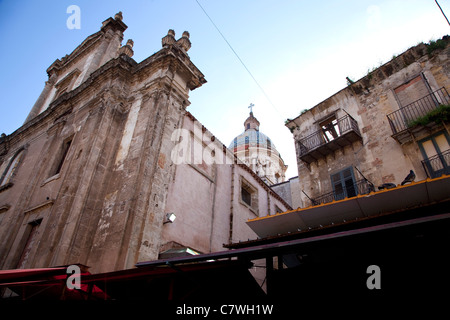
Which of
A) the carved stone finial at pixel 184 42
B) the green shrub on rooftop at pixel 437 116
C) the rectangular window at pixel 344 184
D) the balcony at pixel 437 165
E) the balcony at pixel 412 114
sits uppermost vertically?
the carved stone finial at pixel 184 42

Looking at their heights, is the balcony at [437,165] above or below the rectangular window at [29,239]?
above

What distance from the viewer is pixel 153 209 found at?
29.3 ft

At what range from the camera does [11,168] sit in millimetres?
16500

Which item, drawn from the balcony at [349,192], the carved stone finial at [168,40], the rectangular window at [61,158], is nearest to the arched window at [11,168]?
the rectangular window at [61,158]

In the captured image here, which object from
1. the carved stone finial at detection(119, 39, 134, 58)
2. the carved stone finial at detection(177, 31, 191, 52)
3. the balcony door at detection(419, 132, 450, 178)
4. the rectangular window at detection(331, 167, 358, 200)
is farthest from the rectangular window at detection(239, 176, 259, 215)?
the balcony door at detection(419, 132, 450, 178)

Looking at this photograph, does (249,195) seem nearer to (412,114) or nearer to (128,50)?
(412,114)

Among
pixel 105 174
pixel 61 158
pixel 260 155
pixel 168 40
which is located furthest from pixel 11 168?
pixel 260 155

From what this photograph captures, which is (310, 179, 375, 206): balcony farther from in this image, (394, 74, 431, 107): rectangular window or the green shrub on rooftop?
(394, 74, 431, 107): rectangular window

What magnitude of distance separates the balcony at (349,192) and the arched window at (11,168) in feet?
51.9

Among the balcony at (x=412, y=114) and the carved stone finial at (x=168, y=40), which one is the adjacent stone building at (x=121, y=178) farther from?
the balcony at (x=412, y=114)

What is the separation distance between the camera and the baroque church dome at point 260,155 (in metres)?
45.6

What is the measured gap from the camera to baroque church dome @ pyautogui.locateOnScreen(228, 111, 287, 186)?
45.6 m

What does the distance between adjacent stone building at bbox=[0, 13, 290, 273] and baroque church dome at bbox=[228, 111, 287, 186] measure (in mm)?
28603

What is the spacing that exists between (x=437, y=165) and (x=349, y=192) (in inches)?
122
